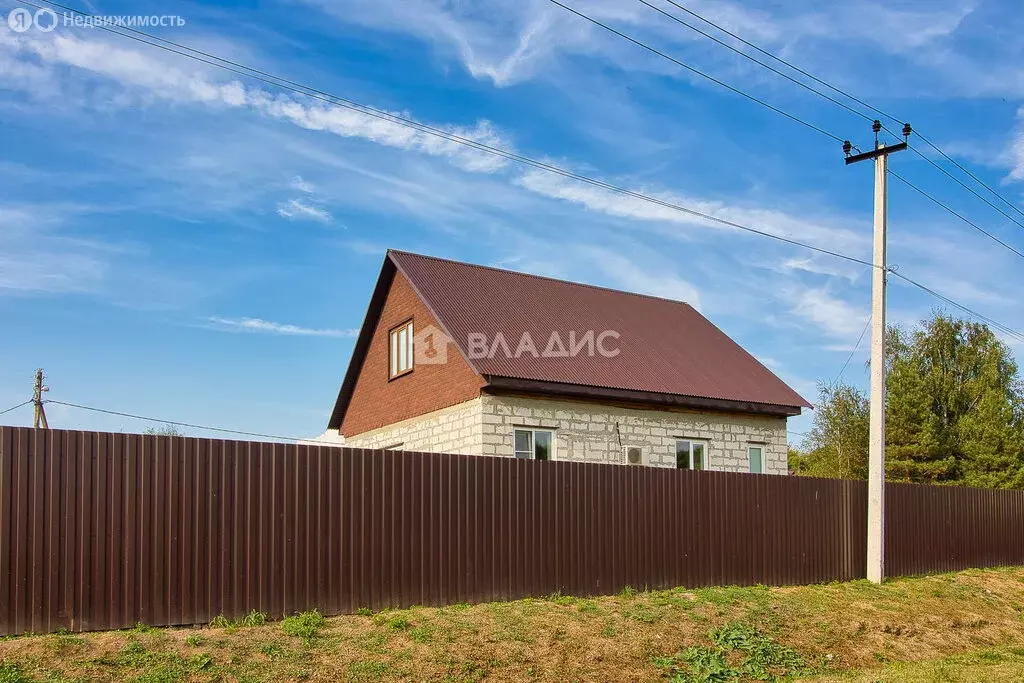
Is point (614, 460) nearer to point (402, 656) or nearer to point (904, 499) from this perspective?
point (904, 499)

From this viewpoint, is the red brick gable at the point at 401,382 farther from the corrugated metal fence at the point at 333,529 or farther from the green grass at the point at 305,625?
the green grass at the point at 305,625

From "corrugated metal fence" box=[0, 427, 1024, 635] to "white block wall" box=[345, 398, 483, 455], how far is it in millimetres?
4276

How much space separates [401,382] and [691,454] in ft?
21.0

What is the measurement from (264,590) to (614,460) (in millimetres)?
9992

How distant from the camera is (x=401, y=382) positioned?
68.6 feet

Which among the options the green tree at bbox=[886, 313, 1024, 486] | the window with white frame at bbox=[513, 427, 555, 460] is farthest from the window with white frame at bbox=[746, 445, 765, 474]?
the green tree at bbox=[886, 313, 1024, 486]

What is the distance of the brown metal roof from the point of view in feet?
62.0

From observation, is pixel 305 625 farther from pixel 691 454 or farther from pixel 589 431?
pixel 691 454

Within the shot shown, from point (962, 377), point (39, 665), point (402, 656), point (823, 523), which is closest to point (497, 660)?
point (402, 656)

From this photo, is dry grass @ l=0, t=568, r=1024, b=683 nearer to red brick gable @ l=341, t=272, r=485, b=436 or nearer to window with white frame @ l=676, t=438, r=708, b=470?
window with white frame @ l=676, t=438, r=708, b=470

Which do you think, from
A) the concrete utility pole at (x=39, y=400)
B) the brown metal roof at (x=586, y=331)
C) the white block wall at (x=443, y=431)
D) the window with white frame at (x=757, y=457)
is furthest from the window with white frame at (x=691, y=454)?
the concrete utility pole at (x=39, y=400)

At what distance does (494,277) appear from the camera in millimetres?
22156

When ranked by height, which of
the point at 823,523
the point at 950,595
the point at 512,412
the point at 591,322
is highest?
the point at 591,322

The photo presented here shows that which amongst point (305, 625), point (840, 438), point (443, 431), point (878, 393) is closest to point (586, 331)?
point (443, 431)
